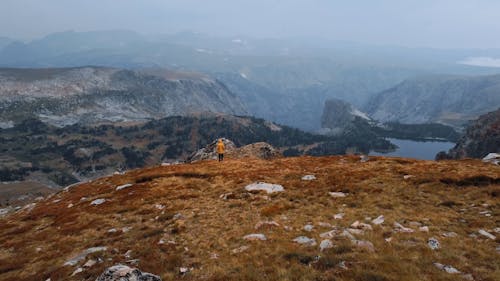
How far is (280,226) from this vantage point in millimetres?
26344

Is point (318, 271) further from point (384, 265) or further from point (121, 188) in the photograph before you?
point (121, 188)

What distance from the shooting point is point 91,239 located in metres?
29.8

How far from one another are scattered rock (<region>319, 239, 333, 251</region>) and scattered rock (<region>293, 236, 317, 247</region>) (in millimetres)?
599

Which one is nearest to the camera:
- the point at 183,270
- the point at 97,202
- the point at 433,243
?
the point at 183,270

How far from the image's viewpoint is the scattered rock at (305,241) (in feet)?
73.0

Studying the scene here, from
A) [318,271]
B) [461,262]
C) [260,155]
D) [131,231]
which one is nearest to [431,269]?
[461,262]

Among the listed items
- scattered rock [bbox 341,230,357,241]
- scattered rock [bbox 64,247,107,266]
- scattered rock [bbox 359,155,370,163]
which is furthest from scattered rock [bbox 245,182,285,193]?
scattered rock [bbox 359,155,370,163]

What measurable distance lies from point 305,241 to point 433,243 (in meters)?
7.49

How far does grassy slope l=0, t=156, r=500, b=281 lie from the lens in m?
18.9

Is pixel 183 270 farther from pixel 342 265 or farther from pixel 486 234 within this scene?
pixel 486 234

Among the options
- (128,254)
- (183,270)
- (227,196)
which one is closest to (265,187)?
(227,196)

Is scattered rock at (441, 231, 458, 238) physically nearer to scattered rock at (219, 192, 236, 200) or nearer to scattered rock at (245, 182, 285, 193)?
scattered rock at (245, 182, 285, 193)

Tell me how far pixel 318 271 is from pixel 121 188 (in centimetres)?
3877

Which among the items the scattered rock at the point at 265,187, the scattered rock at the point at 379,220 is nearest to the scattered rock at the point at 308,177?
the scattered rock at the point at 265,187
